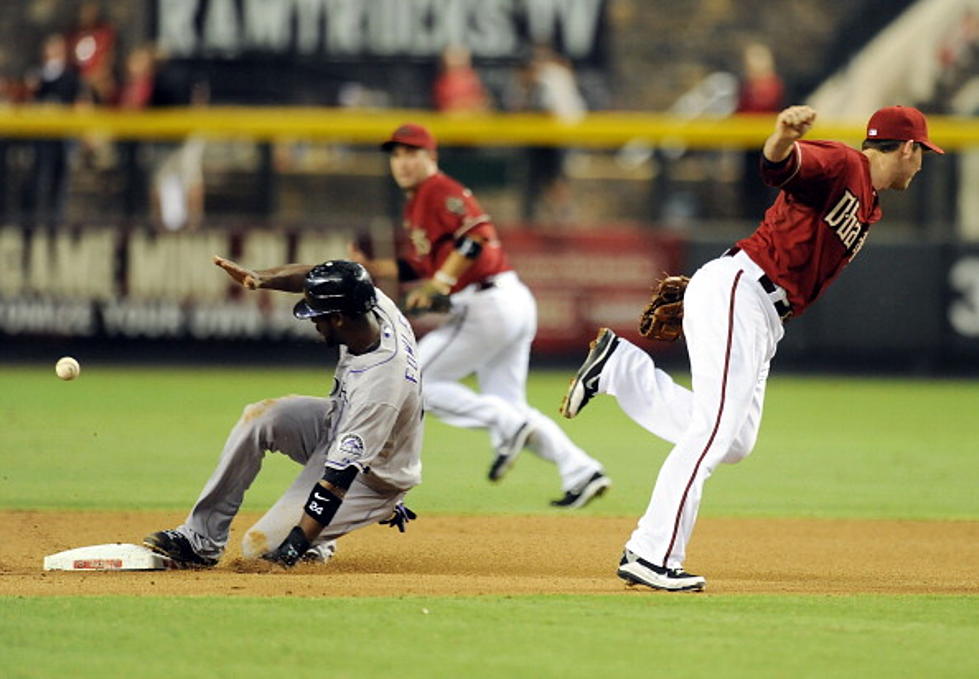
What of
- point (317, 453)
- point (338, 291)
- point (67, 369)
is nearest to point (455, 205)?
point (317, 453)

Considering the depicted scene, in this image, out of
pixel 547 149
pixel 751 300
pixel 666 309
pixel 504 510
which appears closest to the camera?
pixel 751 300

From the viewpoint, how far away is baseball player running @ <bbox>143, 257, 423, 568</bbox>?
6.76 metres

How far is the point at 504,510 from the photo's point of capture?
9656mm

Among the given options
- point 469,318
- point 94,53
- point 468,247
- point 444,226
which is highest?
point 94,53

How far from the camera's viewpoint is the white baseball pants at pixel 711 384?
21.7 ft

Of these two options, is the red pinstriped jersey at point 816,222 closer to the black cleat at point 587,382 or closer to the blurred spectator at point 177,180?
the black cleat at point 587,382

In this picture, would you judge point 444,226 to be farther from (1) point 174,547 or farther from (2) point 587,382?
(1) point 174,547

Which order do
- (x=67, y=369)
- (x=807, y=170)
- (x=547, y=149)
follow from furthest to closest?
(x=547, y=149) → (x=67, y=369) → (x=807, y=170)

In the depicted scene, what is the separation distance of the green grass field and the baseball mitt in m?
1.24

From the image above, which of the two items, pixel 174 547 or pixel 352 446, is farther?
pixel 174 547

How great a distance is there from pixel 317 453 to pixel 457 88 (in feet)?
43.9

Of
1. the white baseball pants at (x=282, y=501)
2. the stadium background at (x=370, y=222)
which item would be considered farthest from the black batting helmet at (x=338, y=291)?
the stadium background at (x=370, y=222)

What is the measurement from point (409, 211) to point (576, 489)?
73.0 inches

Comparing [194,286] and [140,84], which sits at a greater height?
[140,84]
